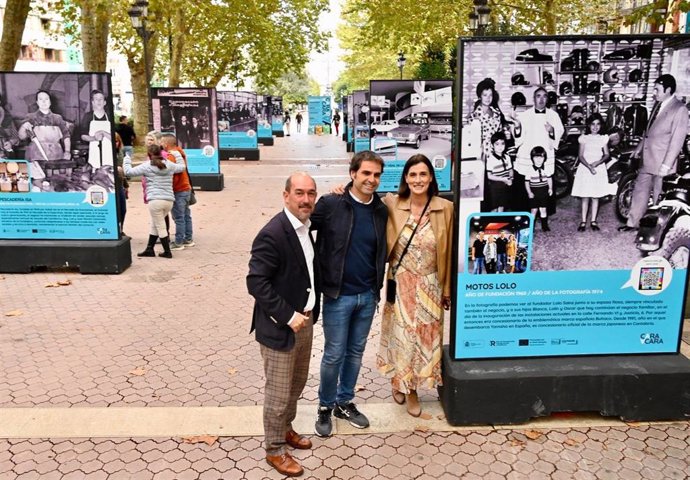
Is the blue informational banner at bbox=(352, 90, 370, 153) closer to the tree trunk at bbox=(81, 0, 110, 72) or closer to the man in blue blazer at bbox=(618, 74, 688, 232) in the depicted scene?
the tree trunk at bbox=(81, 0, 110, 72)

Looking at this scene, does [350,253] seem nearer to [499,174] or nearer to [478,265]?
[478,265]

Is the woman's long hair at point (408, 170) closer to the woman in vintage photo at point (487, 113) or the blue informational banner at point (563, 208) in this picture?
the blue informational banner at point (563, 208)

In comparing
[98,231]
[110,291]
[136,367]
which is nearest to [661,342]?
[136,367]

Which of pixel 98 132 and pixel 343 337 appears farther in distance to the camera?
pixel 98 132

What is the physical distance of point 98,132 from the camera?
8.30 m

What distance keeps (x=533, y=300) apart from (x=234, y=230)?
8.30 metres

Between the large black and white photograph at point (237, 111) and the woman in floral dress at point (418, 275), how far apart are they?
1960 centimetres

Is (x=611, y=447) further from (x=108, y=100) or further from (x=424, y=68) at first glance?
(x=424, y=68)

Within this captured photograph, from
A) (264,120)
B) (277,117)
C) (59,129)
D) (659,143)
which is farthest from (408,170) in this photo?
(277,117)

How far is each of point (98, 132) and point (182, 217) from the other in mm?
2182

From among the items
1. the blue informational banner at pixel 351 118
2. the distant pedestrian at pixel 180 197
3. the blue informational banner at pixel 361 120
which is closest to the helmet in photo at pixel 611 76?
the distant pedestrian at pixel 180 197

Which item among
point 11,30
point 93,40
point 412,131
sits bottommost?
point 412,131

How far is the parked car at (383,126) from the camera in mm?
13211

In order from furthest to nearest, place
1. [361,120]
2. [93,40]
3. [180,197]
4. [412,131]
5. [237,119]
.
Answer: [237,119] → [361,120] → [93,40] → [412,131] → [180,197]
